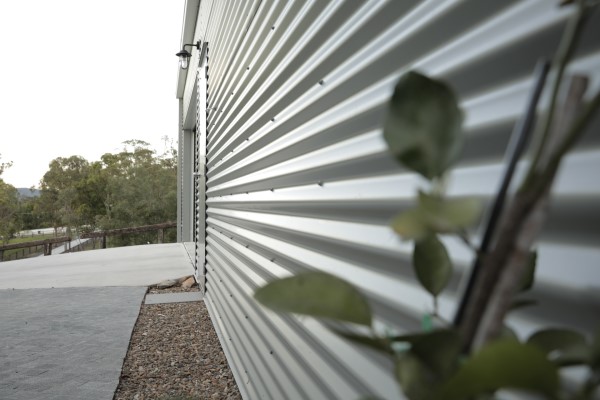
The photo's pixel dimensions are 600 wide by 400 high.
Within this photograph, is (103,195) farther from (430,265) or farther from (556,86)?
(556,86)

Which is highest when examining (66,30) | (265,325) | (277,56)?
(66,30)

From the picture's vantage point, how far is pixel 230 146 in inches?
169

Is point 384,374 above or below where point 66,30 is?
below

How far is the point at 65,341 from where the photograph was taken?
14.8ft

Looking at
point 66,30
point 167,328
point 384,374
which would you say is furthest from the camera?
point 66,30

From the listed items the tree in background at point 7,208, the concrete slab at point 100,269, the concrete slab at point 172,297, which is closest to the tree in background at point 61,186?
the tree in background at point 7,208

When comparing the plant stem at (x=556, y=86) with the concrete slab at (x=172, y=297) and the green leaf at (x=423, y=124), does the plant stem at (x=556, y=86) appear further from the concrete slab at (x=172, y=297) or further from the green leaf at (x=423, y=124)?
the concrete slab at (x=172, y=297)

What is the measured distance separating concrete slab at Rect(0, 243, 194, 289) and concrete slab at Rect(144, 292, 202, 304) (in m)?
0.89

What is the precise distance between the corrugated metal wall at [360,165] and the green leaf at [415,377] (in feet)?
1.36

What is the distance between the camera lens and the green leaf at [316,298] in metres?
0.42

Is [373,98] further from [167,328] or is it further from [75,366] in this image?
[167,328]

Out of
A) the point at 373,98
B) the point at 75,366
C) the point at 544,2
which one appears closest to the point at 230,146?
the point at 75,366

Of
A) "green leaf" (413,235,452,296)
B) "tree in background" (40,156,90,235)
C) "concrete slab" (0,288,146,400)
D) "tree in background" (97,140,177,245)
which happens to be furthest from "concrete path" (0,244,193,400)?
"tree in background" (40,156,90,235)

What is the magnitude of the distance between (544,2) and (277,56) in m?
1.90
